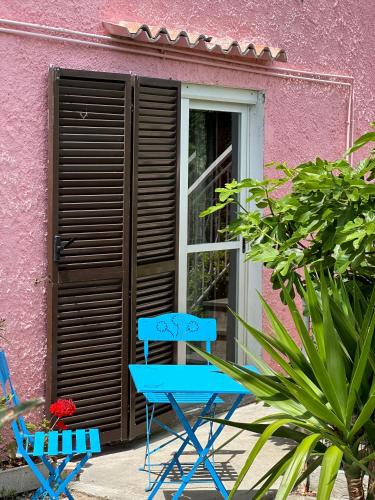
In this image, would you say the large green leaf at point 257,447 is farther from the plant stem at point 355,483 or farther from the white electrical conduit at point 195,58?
the white electrical conduit at point 195,58

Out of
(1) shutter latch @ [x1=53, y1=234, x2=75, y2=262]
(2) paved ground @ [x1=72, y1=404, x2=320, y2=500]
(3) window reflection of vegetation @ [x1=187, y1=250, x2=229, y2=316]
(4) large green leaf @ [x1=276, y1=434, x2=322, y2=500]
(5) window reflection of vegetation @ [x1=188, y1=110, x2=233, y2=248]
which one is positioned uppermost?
(5) window reflection of vegetation @ [x1=188, y1=110, x2=233, y2=248]

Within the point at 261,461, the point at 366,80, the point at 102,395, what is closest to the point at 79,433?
the point at 102,395

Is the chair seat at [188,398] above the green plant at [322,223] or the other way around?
the other way around

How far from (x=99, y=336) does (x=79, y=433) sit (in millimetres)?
1221

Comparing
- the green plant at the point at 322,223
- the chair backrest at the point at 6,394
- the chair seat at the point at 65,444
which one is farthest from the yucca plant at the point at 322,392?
the chair backrest at the point at 6,394

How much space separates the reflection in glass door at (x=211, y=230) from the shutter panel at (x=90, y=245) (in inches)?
49.0

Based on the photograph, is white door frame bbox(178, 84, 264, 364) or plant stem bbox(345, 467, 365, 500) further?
white door frame bbox(178, 84, 264, 364)

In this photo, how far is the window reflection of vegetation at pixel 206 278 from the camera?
8312 mm

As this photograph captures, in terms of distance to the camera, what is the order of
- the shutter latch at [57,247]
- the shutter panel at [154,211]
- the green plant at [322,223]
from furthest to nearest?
the shutter panel at [154,211], the shutter latch at [57,247], the green plant at [322,223]

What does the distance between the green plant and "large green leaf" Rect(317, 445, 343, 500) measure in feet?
4.10

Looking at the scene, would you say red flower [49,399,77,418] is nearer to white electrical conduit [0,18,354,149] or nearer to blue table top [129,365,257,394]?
blue table top [129,365,257,394]

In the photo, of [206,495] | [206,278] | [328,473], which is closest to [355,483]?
[328,473]

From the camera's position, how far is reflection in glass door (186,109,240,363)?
821cm

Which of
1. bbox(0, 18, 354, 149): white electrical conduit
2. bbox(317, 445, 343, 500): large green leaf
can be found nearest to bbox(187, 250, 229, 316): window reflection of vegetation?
bbox(0, 18, 354, 149): white electrical conduit
